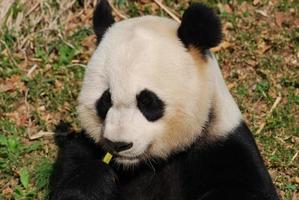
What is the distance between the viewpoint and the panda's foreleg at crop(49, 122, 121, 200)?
4.30 m

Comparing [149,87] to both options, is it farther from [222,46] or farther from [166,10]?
[166,10]

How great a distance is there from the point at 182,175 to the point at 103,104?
2.43 feet

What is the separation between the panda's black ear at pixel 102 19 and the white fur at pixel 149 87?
0.12 metres

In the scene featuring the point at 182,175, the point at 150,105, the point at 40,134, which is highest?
the point at 150,105

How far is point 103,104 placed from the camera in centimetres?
409

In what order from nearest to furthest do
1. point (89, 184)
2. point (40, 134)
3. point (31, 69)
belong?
point (89, 184)
point (40, 134)
point (31, 69)

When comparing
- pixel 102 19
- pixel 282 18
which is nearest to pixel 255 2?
pixel 282 18

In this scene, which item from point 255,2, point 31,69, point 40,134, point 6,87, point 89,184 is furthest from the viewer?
point 255,2

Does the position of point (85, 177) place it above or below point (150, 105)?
below

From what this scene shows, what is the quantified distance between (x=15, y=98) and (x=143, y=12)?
1.69 metres

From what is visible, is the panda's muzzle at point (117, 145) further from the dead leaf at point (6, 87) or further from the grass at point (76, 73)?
the dead leaf at point (6, 87)

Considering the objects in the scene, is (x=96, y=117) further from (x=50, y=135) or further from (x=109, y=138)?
(x=50, y=135)

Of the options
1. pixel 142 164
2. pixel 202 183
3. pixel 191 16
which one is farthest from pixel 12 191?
pixel 191 16

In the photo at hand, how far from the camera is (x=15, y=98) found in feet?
21.3
